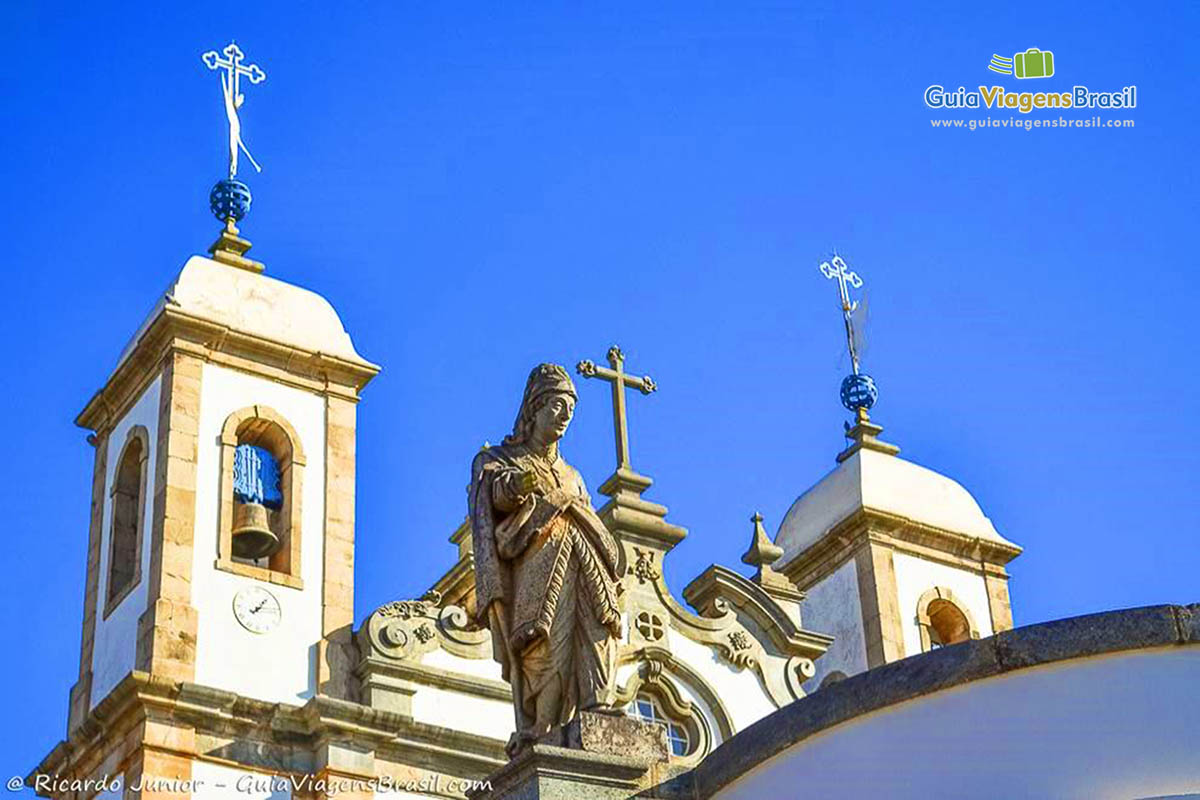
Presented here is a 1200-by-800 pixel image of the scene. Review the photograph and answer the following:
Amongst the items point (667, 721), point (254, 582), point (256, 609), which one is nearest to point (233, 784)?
point (256, 609)

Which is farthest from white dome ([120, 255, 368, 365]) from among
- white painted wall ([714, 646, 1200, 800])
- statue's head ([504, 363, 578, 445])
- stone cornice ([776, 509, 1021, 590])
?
white painted wall ([714, 646, 1200, 800])

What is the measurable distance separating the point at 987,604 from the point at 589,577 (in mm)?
13948

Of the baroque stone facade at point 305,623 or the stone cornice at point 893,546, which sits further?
the stone cornice at point 893,546

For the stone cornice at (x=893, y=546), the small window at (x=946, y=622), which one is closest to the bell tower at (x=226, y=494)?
the stone cornice at (x=893, y=546)

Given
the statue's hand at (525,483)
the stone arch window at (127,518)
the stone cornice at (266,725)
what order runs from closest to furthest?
the statue's hand at (525,483) → the stone cornice at (266,725) → the stone arch window at (127,518)

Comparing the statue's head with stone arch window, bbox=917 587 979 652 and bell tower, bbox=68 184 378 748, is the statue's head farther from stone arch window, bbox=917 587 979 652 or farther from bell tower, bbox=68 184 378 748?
stone arch window, bbox=917 587 979 652

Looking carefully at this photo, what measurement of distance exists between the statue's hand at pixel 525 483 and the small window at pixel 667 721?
977cm

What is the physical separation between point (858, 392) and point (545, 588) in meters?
14.9

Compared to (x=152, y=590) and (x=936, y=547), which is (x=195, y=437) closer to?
(x=152, y=590)

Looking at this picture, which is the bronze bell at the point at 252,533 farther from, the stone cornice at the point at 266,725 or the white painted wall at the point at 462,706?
the stone cornice at the point at 266,725

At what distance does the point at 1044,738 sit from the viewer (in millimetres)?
8164

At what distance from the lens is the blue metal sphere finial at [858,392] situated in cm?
2366

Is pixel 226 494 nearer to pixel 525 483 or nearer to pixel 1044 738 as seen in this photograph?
pixel 525 483

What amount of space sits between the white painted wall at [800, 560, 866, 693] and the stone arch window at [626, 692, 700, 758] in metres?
2.42
